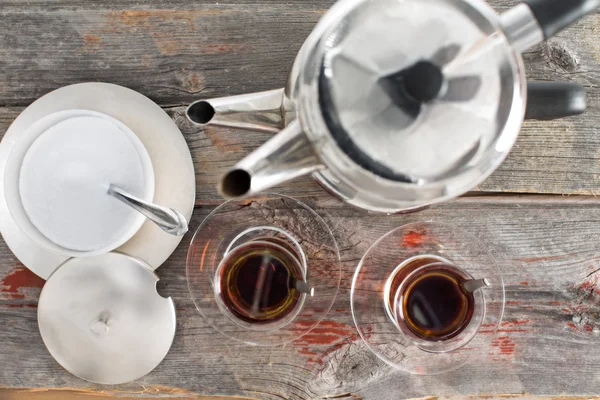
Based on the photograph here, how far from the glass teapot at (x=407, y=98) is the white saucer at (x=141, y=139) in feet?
0.90

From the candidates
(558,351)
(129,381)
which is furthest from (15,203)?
(558,351)

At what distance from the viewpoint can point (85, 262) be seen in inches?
26.5

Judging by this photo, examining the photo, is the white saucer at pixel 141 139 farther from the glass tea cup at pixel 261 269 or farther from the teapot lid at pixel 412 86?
the teapot lid at pixel 412 86

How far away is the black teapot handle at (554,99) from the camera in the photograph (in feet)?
1.63

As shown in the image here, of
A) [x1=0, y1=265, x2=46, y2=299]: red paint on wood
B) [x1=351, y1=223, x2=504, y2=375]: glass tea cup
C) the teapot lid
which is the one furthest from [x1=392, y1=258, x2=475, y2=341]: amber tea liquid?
[x1=0, y1=265, x2=46, y2=299]: red paint on wood

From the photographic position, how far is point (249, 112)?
51 centimetres

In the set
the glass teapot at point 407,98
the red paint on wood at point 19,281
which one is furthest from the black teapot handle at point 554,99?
the red paint on wood at point 19,281

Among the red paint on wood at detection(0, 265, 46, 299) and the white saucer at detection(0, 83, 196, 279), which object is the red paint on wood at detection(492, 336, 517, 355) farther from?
the red paint on wood at detection(0, 265, 46, 299)

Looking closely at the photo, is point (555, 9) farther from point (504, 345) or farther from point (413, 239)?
point (504, 345)

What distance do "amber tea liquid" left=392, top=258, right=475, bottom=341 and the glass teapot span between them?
8.8 inches

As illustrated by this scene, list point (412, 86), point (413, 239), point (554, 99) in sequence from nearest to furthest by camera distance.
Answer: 1. point (412, 86)
2. point (554, 99)
3. point (413, 239)

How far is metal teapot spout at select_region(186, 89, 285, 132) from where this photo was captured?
49cm

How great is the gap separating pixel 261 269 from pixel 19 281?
1.05ft

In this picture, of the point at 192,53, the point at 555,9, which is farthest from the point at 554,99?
the point at 192,53
